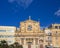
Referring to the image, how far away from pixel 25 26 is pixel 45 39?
7.41 m

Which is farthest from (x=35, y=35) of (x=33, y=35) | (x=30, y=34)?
(x=30, y=34)

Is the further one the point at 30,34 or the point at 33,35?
the point at 33,35

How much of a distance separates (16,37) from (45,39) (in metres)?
9.01

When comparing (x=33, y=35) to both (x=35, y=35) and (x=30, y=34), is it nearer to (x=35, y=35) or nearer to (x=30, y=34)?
(x=35, y=35)

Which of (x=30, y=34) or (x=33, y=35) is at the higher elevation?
(x=30, y=34)

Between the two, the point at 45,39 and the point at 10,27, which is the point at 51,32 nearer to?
the point at 45,39

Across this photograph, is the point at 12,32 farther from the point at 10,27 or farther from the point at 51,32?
the point at 51,32

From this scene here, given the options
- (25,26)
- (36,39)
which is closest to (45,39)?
(36,39)

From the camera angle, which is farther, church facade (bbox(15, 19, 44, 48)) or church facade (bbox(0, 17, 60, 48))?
church facade (bbox(15, 19, 44, 48))

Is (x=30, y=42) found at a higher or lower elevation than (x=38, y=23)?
lower

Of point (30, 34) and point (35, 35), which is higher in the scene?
point (30, 34)

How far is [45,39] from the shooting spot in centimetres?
7550

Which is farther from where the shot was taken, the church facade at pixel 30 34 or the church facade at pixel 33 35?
the church facade at pixel 30 34

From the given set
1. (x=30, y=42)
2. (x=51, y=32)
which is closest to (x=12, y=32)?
(x=30, y=42)
